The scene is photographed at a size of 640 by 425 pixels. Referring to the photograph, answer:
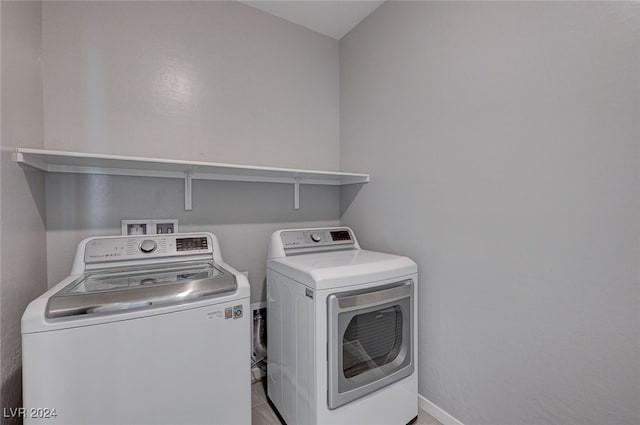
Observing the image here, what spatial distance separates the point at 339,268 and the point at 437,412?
1.07 metres

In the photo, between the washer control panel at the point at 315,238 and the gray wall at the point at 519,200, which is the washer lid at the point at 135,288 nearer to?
the washer control panel at the point at 315,238

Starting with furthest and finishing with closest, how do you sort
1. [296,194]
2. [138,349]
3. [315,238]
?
[296,194]
[315,238]
[138,349]

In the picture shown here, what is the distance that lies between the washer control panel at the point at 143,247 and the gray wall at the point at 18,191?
0.23 metres

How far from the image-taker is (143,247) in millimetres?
1452

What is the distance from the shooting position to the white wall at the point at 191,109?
1479 mm

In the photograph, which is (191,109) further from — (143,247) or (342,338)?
(342,338)

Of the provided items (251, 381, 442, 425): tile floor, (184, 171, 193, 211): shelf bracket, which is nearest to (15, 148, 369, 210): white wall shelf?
(184, 171, 193, 211): shelf bracket

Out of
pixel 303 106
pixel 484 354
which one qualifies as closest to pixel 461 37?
pixel 303 106

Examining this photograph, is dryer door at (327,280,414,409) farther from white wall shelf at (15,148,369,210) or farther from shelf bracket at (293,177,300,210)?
shelf bracket at (293,177,300,210)

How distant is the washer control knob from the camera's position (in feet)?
4.76

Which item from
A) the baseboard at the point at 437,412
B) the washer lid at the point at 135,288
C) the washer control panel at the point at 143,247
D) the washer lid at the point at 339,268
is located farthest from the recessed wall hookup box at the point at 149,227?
the baseboard at the point at 437,412

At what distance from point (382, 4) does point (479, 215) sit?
160 centimetres

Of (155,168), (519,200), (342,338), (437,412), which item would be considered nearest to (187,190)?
(155,168)

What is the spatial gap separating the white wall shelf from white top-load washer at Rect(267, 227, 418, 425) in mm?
578
